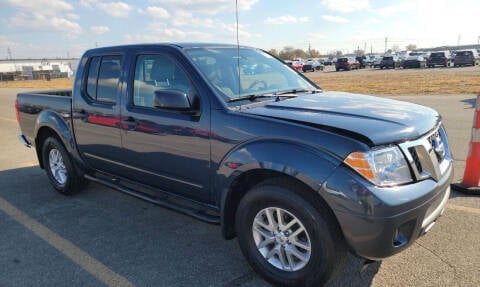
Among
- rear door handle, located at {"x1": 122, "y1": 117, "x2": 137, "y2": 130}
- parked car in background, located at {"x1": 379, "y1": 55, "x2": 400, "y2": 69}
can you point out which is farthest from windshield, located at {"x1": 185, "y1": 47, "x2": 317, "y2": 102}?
parked car in background, located at {"x1": 379, "y1": 55, "x2": 400, "y2": 69}

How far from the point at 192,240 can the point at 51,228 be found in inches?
63.4

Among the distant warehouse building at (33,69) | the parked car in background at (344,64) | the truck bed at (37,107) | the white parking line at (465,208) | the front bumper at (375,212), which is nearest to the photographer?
the front bumper at (375,212)

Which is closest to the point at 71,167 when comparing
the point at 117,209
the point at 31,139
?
the point at 117,209

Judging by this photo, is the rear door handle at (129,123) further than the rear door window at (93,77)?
No

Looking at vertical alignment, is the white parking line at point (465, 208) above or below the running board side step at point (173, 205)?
below

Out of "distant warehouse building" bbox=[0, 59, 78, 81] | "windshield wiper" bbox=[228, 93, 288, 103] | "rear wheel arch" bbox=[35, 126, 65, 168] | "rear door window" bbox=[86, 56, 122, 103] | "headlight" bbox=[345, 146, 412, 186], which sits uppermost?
"distant warehouse building" bbox=[0, 59, 78, 81]

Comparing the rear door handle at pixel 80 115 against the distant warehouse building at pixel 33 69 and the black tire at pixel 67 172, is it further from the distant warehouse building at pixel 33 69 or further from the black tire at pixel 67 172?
the distant warehouse building at pixel 33 69

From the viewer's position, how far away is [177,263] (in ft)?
11.0

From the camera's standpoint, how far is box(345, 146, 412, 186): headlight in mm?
2430

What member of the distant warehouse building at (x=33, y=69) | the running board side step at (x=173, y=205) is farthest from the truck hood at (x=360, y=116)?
the distant warehouse building at (x=33, y=69)

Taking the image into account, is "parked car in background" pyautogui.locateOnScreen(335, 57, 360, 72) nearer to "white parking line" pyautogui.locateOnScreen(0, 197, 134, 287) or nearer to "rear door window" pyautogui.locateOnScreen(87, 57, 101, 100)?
"rear door window" pyautogui.locateOnScreen(87, 57, 101, 100)

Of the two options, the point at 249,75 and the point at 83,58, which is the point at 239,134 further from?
the point at 83,58

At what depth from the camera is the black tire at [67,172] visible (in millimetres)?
4969

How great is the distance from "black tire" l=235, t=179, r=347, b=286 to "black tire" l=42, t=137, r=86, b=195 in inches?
114
